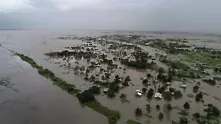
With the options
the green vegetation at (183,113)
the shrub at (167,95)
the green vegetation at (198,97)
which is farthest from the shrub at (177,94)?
the green vegetation at (183,113)

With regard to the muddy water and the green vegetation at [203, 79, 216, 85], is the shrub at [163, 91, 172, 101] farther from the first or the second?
the green vegetation at [203, 79, 216, 85]

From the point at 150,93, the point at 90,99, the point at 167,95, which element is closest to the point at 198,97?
the point at 167,95

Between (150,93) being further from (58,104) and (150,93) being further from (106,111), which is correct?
(58,104)

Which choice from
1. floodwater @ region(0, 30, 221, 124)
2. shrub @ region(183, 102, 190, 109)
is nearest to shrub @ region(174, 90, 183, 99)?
floodwater @ region(0, 30, 221, 124)

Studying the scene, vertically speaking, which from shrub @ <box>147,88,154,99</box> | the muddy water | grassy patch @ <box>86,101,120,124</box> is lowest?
the muddy water

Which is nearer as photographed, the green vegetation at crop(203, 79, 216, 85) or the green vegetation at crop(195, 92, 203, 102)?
the green vegetation at crop(195, 92, 203, 102)

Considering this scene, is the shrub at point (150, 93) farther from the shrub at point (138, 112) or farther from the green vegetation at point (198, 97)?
the green vegetation at point (198, 97)

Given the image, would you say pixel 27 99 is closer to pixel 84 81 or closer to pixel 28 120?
pixel 28 120

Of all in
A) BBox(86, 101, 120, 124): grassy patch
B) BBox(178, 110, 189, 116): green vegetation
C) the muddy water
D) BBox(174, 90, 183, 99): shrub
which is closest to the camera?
BBox(86, 101, 120, 124): grassy patch
